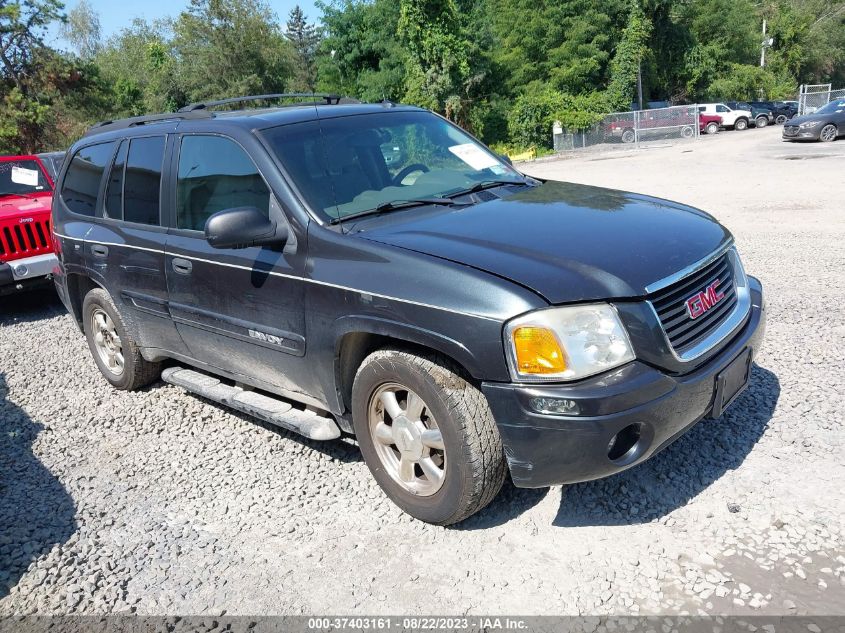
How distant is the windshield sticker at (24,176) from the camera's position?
8711 millimetres

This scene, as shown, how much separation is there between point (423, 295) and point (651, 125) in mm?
34110

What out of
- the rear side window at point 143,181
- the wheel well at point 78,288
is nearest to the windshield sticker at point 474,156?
the rear side window at point 143,181

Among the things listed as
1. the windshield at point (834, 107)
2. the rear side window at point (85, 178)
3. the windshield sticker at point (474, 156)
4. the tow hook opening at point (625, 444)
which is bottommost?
the windshield at point (834, 107)

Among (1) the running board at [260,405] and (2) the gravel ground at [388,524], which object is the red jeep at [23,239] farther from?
(1) the running board at [260,405]

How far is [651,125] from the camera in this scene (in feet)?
110

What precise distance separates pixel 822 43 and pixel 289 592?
2878 inches

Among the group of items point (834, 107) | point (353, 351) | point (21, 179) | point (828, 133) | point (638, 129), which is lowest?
point (828, 133)

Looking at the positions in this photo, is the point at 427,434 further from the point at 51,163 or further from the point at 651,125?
the point at 651,125

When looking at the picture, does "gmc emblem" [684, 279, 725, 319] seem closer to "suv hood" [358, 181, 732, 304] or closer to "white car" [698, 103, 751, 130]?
"suv hood" [358, 181, 732, 304]

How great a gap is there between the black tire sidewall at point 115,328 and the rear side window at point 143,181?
797mm

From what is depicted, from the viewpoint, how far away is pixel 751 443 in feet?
12.1

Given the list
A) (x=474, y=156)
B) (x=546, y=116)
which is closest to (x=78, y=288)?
(x=474, y=156)

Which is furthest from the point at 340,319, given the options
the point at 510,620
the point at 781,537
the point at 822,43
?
the point at 822,43

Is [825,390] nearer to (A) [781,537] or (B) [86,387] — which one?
(A) [781,537]
